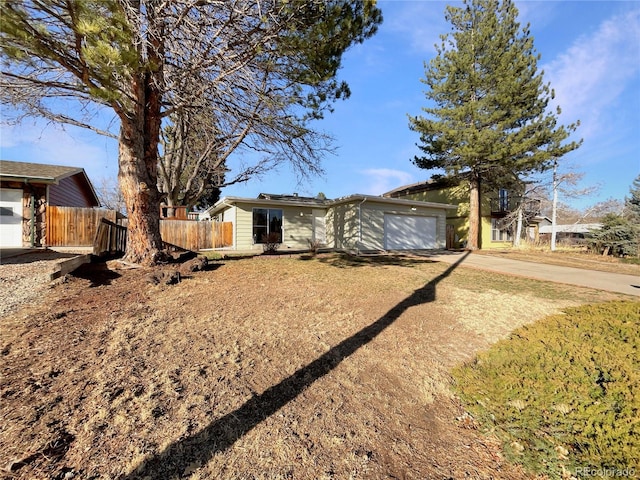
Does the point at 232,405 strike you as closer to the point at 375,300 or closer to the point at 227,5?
the point at 375,300

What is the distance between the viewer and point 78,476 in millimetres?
1721

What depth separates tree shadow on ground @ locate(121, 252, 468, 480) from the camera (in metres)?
1.85

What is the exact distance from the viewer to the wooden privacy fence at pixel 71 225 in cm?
1194

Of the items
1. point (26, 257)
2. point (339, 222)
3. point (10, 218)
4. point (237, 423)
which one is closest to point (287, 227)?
point (339, 222)

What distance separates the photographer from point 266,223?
50.5 feet

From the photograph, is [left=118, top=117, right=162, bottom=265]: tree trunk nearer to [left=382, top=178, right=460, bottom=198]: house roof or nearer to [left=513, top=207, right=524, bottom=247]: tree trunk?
[left=382, top=178, right=460, bottom=198]: house roof

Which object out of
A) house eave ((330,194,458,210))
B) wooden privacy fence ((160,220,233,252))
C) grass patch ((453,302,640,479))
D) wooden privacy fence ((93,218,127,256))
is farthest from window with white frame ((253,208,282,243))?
grass patch ((453,302,640,479))

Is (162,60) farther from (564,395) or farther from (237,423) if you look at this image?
(564,395)

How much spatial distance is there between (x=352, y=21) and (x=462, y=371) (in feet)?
20.7

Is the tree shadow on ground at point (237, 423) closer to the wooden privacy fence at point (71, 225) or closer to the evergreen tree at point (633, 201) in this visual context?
the wooden privacy fence at point (71, 225)

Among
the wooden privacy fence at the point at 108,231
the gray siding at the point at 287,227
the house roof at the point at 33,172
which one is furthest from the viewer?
the gray siding at the point at 287,227

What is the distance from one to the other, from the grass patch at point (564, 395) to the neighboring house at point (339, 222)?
1036cm

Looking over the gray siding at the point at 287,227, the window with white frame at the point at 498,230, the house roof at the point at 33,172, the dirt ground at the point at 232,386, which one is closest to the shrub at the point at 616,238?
the window with white frame at the point at 498,230

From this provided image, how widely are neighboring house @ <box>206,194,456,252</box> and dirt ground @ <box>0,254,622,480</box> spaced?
9.40 metres
